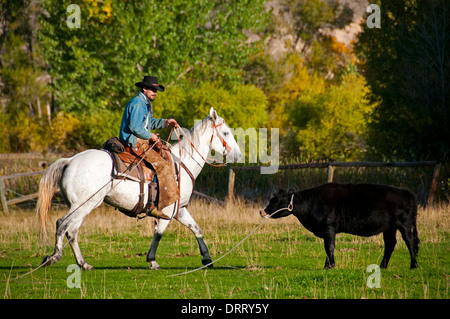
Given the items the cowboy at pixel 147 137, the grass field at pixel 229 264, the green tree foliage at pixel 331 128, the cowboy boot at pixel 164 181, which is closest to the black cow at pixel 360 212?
the grass field at pixel 229 264

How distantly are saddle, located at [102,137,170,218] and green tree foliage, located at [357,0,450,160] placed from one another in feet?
42.1

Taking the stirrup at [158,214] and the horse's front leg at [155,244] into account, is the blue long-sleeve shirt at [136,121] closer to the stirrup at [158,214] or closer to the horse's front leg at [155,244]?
the stirrup at [158,214]

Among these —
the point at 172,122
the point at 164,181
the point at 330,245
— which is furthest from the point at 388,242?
the point at 172,122

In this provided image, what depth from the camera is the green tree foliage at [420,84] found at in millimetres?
20250

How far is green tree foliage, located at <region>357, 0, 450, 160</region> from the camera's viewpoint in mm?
20250

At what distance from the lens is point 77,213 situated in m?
10.2

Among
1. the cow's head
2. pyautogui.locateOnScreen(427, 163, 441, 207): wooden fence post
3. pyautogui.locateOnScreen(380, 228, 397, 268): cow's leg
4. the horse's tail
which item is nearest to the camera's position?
pyautogui.locateOnScreen(380, 228, 397, 268): cow's leg

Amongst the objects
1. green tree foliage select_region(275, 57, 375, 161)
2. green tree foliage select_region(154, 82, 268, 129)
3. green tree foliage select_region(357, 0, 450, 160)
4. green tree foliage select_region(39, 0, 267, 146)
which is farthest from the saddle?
green tree foliage select_region(275, 57, 375, 161)

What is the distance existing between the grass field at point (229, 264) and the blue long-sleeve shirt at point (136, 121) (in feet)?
8.02

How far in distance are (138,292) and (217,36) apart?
105 feet

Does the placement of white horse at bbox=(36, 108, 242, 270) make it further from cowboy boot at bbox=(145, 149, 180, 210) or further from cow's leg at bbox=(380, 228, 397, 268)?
cow's leg at bbox=(380, 228, 397, 268)

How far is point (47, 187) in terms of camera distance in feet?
34.3

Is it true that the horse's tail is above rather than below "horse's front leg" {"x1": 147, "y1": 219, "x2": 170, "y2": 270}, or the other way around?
above
